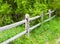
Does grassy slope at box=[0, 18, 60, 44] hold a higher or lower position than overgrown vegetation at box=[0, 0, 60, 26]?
lower

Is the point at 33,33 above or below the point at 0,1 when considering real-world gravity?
below

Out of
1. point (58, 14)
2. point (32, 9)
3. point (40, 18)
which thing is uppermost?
point (32, 9)

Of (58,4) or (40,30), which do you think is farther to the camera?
(58,4)

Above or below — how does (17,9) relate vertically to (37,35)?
above

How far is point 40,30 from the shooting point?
10.3m

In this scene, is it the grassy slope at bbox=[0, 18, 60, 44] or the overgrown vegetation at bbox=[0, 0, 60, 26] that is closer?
the grassy slope at bbox=[0, 18, 60, 44]

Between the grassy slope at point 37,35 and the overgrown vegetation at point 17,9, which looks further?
the overgrown vegetation at point 17,9

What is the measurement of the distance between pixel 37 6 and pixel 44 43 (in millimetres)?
3051

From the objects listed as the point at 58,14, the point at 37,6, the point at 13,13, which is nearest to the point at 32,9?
the point at 37,6

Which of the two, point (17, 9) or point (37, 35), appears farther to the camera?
point (17, 9)

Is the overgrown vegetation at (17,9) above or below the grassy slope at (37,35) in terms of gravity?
above

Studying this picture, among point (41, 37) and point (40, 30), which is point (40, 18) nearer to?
point (40, 30)

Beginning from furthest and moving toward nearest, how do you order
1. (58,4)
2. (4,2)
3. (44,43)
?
(58,4)
(4,2)
(44,43)

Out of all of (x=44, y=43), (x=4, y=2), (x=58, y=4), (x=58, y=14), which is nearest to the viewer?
(x=44, y=43)
